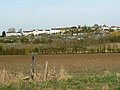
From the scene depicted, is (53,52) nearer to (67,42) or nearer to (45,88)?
(67,42)

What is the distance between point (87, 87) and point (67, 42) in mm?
64906

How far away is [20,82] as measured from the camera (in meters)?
16.0

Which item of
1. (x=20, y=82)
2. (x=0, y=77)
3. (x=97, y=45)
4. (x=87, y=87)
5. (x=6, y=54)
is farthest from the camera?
(x=97, y=45)

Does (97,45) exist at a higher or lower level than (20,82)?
lower

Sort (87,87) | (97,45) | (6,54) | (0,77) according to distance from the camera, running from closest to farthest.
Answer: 1. (87,87)
2. (0,77)
3. (6,54)
4. (97,45)

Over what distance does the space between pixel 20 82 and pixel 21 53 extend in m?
58.5

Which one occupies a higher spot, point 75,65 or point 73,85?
point 73,85

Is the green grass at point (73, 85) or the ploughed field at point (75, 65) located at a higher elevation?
the green grass at point (73, 85)

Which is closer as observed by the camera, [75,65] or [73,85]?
[73,85]

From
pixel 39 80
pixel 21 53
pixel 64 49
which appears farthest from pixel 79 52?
pixel 39 80

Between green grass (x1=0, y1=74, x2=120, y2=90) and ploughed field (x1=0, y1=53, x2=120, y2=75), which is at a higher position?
green grass (x1=0, y1=74, x2=120, y2=90)

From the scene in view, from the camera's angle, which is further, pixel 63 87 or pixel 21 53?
pixel 21 53

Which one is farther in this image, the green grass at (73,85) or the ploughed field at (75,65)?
Answer: the ploughed field at (75,65)

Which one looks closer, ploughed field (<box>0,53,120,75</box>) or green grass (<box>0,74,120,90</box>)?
green grass (<box>0,74,120,90</box>)
